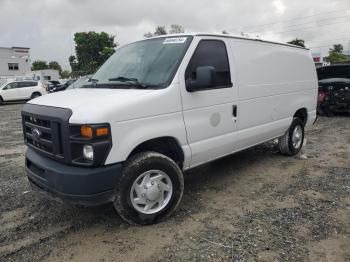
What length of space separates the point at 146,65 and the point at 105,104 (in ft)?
3.45

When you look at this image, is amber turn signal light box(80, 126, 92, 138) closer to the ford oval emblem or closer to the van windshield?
the ford oval emblem

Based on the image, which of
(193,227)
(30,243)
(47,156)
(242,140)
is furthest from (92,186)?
(242,140)

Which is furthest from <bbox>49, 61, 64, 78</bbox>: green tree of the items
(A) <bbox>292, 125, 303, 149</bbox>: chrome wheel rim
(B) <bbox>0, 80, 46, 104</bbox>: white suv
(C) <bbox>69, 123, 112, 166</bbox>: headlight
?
(C) <bbox>69, 123, 112, 166</bbox>: headlight

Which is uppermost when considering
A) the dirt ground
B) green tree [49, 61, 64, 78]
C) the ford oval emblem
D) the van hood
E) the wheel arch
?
green tree [49, 61, 64, 78]

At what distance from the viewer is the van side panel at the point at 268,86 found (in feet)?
16.1

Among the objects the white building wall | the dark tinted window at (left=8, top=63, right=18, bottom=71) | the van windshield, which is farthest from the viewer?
the dark tinted window at (left=8, top=63, right=18, bottom=71)

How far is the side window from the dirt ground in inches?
62.1

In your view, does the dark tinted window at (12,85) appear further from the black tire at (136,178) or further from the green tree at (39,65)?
the green tree at (39,65)

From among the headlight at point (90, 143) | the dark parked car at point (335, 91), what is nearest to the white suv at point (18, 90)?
the dark parked car at point (335, 91)

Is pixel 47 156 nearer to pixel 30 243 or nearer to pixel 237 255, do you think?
pixel 30 243

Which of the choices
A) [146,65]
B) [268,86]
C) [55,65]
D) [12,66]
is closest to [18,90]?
[268,86]

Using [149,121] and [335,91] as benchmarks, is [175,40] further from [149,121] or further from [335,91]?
[335,91]

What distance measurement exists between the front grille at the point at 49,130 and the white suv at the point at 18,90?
74.4 ft

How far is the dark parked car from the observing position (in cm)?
1120
